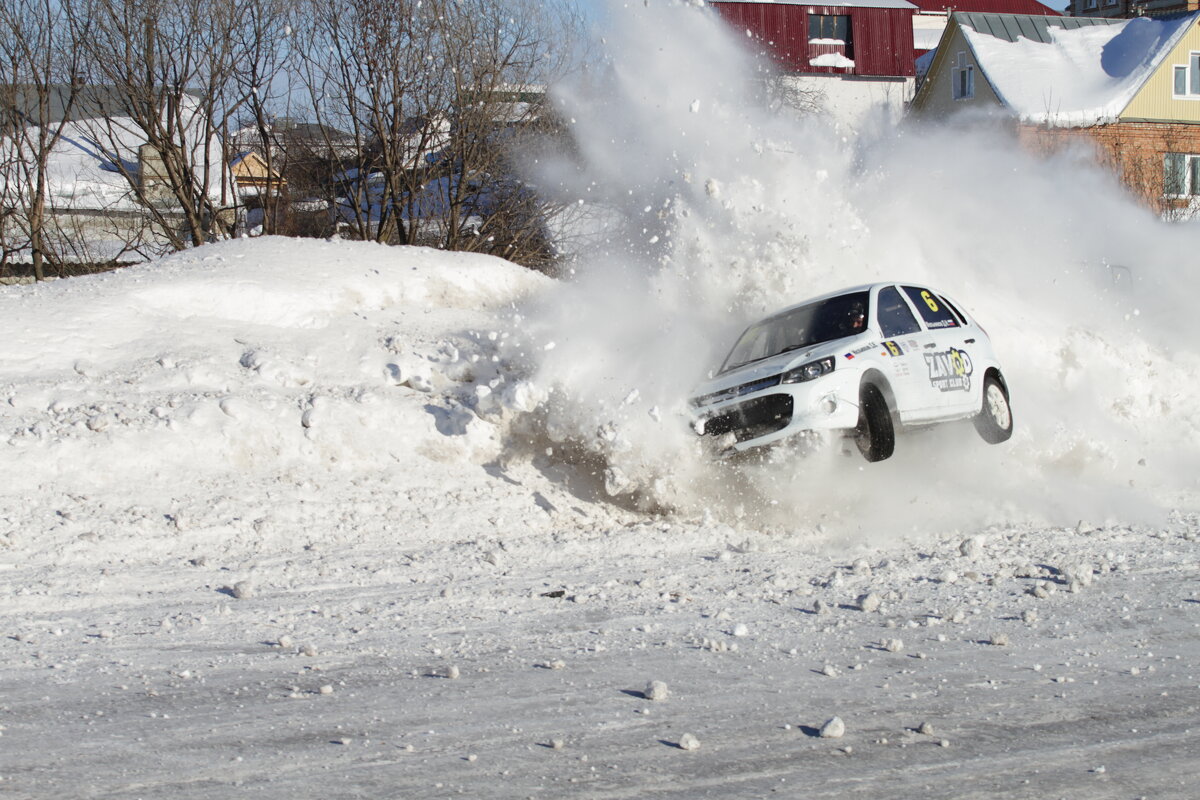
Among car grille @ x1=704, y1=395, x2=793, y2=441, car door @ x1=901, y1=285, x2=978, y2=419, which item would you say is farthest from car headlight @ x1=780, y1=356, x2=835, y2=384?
car door @ x1=901, y1=285, x2=978, y2=419

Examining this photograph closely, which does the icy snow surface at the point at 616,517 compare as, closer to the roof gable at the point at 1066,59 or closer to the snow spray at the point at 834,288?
the snow spray at the point at 834,288

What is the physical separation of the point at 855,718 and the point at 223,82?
17.8 meters

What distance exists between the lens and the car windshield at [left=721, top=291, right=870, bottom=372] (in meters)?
10.0

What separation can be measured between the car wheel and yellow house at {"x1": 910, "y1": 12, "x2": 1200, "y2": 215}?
1958cm

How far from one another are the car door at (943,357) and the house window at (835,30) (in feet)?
114

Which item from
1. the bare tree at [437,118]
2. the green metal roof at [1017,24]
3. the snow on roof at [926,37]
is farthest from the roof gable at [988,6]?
the bare tree at [437,118]

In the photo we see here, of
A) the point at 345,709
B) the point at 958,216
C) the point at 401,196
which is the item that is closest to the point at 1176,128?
the point at 958,216

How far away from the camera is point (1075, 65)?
Answer: 33781 millimetres

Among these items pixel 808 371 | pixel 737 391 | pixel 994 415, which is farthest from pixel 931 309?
pixel 737 391

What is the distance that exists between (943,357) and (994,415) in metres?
0.93

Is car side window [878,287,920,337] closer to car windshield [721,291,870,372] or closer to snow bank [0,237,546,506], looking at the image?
car windshield [721,291,870,372]

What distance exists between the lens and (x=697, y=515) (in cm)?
1002

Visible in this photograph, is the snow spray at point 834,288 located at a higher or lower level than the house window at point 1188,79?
lower

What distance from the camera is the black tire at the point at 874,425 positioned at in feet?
30.7
